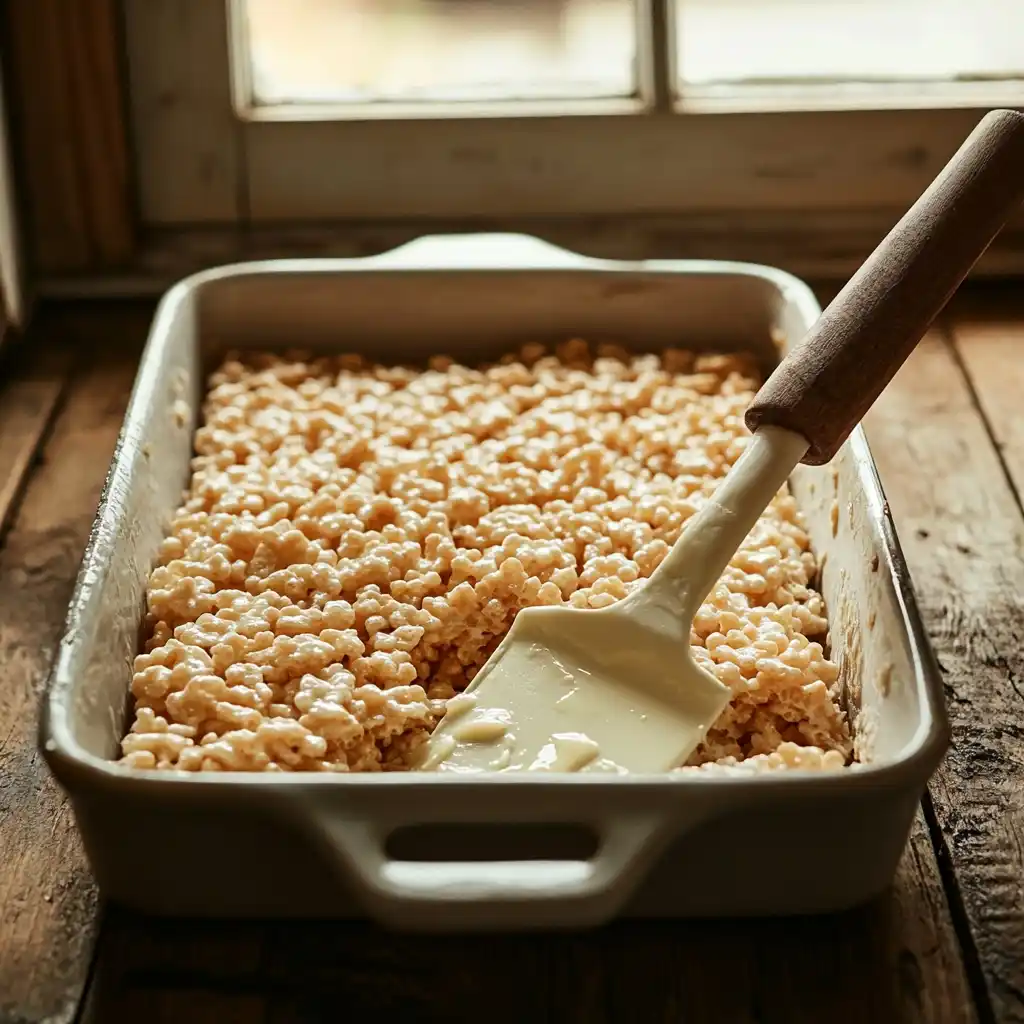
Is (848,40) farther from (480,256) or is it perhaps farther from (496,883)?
(496,883)

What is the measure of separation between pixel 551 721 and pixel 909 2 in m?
1.08

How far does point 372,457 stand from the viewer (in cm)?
125

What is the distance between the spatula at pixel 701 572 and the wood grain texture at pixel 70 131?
0.88 metres

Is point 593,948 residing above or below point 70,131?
below

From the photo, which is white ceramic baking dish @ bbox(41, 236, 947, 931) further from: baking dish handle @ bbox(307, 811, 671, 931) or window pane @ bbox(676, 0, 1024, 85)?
window pane @ bbox(676, 0, 1024, 85)

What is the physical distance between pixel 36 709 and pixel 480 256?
2.09 feet

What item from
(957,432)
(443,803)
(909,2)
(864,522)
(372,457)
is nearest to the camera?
(443,803)

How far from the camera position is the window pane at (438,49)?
5.23ft

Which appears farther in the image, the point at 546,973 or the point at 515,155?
the point at 515,155

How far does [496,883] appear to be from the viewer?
757 millimetres

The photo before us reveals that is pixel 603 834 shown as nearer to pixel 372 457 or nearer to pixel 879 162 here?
pixel 372 457

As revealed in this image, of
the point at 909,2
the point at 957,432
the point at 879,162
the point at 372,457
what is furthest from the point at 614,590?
the point at 909,2

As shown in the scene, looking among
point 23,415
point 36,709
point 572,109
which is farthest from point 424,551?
point 572,109

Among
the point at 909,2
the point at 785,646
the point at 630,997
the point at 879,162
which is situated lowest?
the point at 630,997
